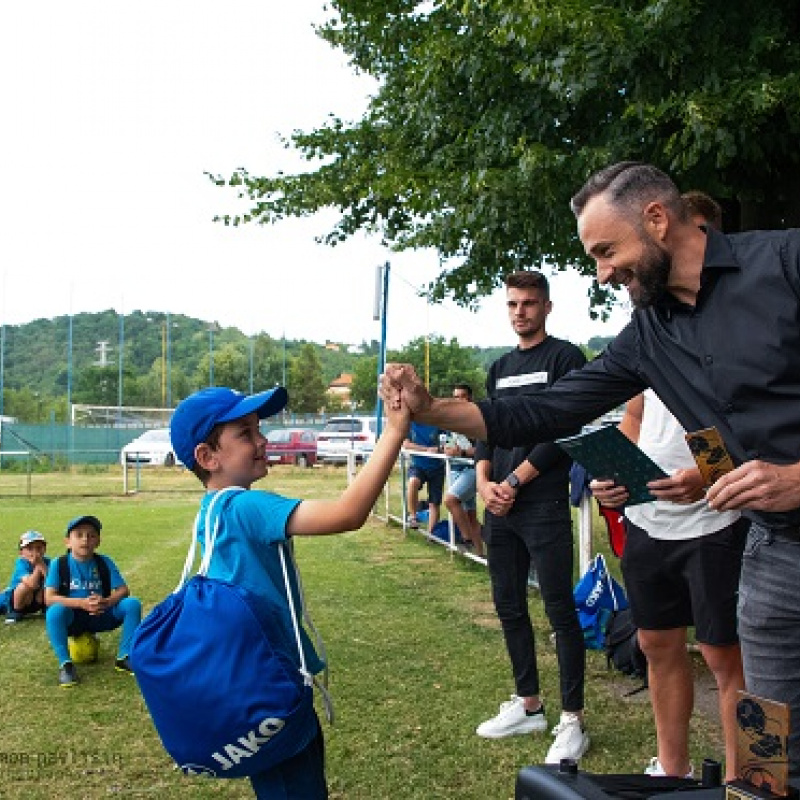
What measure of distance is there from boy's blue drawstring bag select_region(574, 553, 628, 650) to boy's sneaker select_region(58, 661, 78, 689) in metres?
3.15

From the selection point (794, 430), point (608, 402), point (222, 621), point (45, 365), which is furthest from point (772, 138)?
point (45, 365)

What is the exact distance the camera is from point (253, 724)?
2297 millimetres

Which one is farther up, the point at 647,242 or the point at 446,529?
the point at 647,242

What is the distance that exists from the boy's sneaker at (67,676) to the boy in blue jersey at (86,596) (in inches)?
9.0

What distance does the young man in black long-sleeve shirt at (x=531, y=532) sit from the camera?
4348 mm

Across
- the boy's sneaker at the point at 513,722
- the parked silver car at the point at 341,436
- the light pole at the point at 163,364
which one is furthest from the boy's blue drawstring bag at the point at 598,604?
the light pole at the point at 163,364

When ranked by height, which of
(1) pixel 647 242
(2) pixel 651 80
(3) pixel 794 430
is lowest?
(3) pixel 794 430

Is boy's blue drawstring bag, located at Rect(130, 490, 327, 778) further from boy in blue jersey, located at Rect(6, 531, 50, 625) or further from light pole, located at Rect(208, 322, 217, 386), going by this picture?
light pole, located at Rect(208, 322, 217, 386)

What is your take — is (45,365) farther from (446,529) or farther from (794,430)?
(794,430)

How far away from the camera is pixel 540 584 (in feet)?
14.7

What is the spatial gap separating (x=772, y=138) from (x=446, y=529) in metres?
6.04

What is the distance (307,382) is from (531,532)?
54631 millimetres

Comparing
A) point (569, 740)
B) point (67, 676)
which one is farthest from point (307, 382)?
point (569, 740)

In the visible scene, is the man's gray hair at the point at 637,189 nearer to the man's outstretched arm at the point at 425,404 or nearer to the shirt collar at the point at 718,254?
the shirt collar at the point at 718,254
